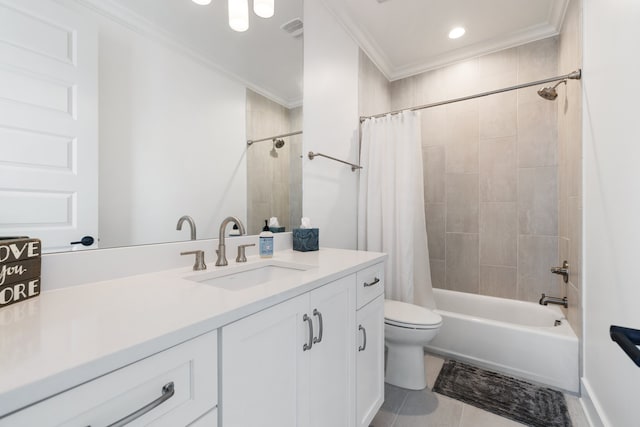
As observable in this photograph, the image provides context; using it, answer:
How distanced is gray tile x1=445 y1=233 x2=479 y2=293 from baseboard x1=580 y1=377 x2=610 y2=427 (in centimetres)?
98

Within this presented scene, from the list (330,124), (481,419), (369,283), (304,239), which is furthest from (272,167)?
(481,419)

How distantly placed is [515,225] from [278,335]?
2.34m

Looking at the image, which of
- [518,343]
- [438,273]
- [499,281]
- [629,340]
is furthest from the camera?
[438,273]

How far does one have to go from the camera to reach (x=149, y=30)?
985 millimetres

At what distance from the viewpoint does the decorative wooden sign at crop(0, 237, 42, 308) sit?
1.98 ft

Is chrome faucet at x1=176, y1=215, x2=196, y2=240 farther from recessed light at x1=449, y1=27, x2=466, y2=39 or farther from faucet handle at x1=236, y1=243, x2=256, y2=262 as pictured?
recessed light at x1=449, y1=27, x2=466, y2=39

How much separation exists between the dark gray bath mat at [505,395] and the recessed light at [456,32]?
2.58 m

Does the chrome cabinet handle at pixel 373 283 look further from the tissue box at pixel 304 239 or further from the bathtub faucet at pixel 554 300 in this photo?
the bathtub faucet at pixel 554 300

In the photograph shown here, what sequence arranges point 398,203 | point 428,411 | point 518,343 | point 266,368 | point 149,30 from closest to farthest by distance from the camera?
point 266,368
point 149,30
point 428,411
point 518,343
point 398,203

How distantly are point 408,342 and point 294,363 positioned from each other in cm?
108

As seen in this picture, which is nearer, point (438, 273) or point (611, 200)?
point (611, 200)

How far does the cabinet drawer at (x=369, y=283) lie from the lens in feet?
3.88

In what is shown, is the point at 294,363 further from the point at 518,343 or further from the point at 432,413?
the point at 518,343

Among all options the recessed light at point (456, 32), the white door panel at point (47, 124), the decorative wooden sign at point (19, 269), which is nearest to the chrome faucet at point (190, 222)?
the white door panel at point (47, 124)
